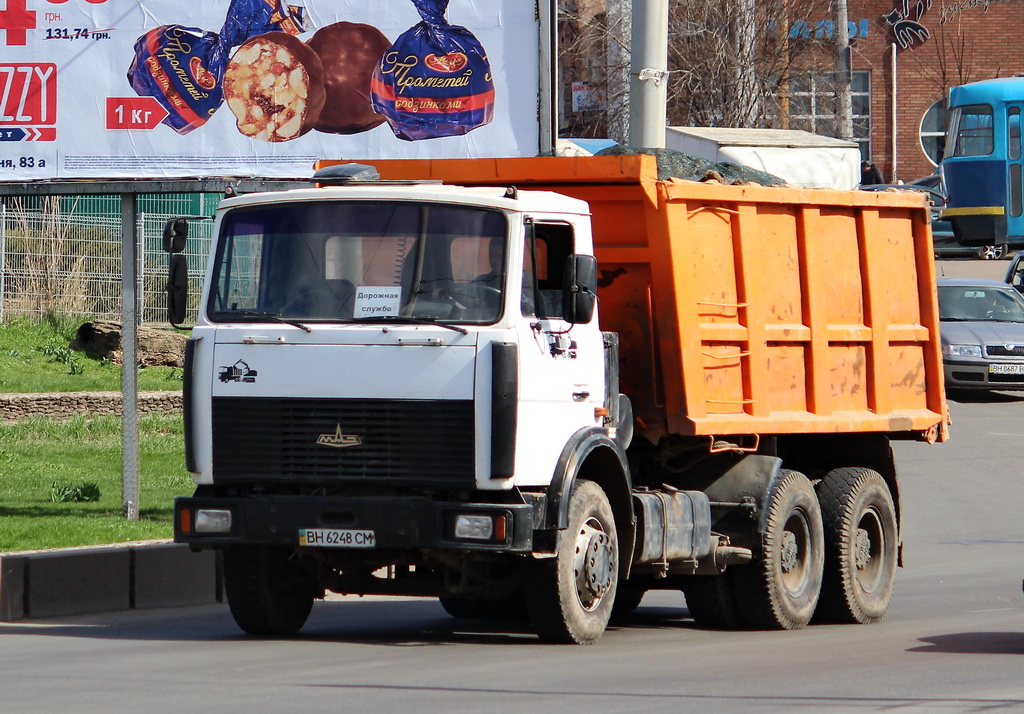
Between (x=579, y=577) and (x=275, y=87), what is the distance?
258 inches

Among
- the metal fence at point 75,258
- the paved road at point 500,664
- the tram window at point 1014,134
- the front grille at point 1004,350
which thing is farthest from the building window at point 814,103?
the paved road at point 500,664

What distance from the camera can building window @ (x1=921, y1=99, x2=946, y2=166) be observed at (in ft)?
157

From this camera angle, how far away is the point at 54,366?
21062mm

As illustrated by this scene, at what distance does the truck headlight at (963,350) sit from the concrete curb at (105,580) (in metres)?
14.8

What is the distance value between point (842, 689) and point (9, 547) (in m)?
5.83

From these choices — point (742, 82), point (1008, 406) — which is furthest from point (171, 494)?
point (742, 82)

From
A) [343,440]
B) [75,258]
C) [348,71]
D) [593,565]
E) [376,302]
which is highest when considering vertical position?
[348,71]

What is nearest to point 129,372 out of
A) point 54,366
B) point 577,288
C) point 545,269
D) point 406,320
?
point 406,320

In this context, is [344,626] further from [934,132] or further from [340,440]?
[934,132]

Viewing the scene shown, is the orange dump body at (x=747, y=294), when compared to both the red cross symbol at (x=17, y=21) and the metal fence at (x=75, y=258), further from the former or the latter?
the metal fence at (x=75, y=258)

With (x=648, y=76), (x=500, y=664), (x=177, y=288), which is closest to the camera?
(x=500, y=664)

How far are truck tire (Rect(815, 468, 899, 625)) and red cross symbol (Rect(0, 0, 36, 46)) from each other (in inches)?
297

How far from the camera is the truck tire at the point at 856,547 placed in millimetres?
11602

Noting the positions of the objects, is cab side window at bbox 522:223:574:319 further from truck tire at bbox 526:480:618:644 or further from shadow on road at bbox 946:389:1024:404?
shadow on road at bbox 946:389:1024:404
